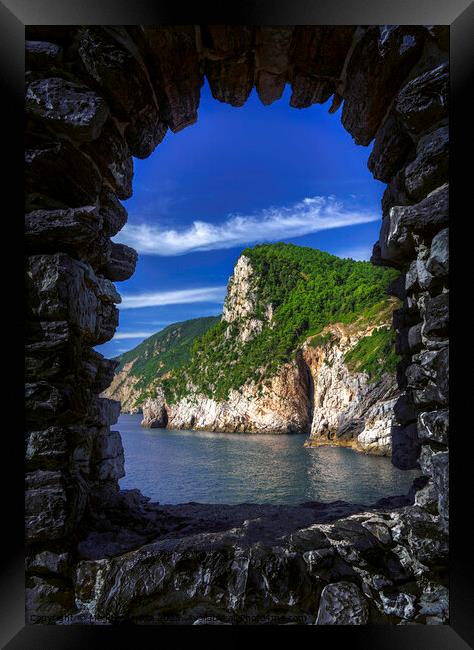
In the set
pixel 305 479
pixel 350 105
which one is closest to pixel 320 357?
pixel 305 479

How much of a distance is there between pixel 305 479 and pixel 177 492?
9550mm

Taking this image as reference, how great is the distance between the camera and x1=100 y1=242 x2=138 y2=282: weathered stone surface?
3.82 m

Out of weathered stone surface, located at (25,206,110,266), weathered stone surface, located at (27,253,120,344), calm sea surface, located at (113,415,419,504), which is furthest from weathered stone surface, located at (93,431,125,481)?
calm sea surface, located at (113,415,419,504)

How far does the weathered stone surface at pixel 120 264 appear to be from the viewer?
3824mm

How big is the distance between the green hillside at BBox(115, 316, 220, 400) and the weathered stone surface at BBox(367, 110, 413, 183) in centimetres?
9602

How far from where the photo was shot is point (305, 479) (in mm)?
23172

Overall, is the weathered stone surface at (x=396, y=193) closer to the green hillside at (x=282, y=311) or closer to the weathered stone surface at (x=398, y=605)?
the weathered stone surface at (x=398, y=605)

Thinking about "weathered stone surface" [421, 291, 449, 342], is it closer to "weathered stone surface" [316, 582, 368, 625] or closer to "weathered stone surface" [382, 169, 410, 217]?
"weathered stone surface" [382, 169, 410, 217]

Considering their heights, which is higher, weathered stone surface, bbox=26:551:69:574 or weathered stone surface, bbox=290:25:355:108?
weathered stone surface, bbox=290:25:355:108

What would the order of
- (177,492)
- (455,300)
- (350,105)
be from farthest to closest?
(177,492), (350,105), (455,300)

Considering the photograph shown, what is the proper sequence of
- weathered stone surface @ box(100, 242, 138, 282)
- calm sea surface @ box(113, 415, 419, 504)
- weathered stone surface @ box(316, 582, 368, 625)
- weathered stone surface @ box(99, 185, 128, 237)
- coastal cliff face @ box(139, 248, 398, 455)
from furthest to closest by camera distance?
1. coastal cliff face @ box(139, 248, 398, 455)
2. calm sea surface @ box(113, 415, 419, 504)
3. weathered stone surface @ box(100, 242, 138, 282)
4. weathered stone surface @ box(99, 185, 128, 237)
5. weathered stone surface @ box(316, 582, 368, 625)

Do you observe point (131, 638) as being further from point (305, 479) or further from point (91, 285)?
point (305, 479)

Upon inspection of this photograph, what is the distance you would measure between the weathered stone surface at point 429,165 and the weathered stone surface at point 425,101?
4.4 inches

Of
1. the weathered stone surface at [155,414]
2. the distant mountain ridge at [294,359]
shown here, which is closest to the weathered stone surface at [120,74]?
the distant mountain ridge at [294,359]
